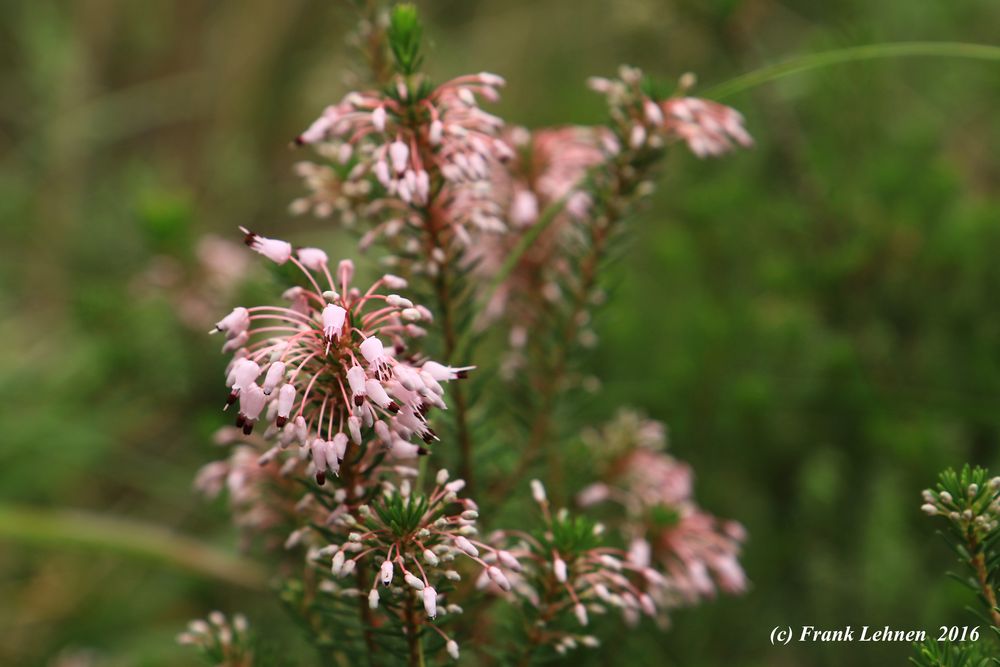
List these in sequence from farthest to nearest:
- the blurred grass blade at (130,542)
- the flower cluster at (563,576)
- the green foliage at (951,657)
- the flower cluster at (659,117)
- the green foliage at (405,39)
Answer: the blurred grass blade at (130,542)
the flower cluster at (659,117)
the green foliage at (405,39)
the flower cluster at (563,576)
the green foliage at (951,657)

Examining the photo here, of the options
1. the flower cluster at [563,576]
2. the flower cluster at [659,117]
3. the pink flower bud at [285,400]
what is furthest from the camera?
the flower cluster at [659,117]

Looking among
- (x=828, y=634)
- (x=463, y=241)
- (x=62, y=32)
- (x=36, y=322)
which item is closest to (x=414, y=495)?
(x=463, y=241)

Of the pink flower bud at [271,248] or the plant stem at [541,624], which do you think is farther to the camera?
the plant stem at [541,624]

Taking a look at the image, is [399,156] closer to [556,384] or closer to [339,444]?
[339,444]

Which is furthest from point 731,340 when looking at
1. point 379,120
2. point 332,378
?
point 332,378

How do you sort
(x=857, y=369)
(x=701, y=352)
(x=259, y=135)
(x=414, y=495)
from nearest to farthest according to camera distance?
(x=414, y=495) → (x=857, y=369) → (x=701, y=352) → (x=259, y=135)

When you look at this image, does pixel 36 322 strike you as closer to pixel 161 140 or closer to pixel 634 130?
pixel 161 140

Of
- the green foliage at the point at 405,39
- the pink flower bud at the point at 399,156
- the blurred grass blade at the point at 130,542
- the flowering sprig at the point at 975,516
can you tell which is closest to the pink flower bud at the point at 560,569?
the flowering sprig at the point at 975,516

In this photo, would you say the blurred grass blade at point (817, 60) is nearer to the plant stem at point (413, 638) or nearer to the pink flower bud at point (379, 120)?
the pink flower bud at point (379, 120)
